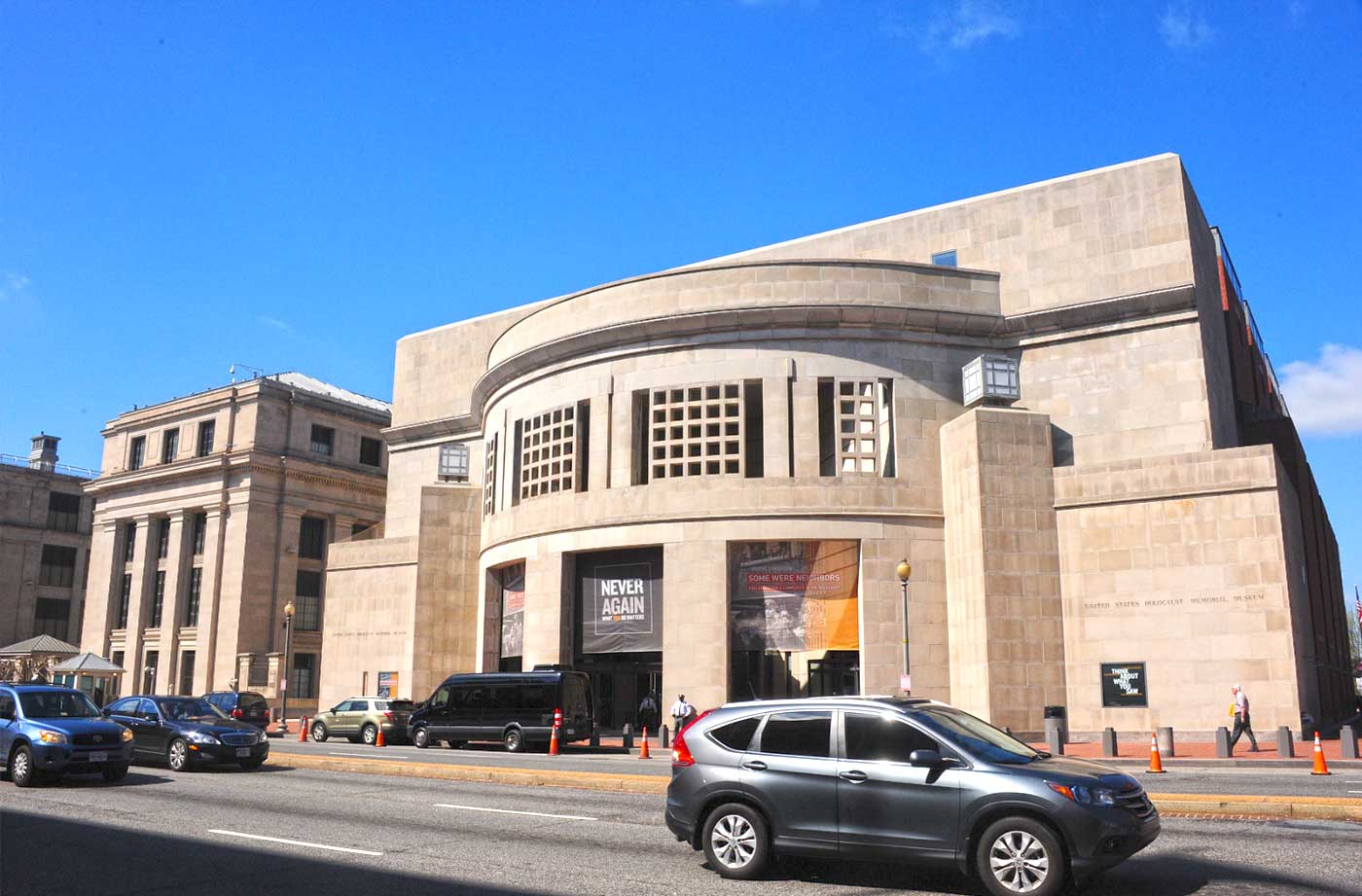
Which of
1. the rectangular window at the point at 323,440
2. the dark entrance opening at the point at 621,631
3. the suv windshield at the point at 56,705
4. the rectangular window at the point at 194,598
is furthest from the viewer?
the rectangular window at the point at 323,440

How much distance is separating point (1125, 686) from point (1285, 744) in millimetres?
6168

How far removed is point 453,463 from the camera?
46312 mm

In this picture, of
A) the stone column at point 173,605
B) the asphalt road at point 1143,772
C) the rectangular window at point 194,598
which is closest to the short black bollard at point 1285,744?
the asphalt road at point 1143,772

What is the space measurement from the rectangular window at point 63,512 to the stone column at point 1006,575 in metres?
76.7

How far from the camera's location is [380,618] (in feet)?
150

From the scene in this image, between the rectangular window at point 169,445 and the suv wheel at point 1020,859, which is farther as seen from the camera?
the rectangular window at point 169,445

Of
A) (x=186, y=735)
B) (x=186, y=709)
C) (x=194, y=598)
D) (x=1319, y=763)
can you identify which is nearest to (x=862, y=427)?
(x=1319, y=763)

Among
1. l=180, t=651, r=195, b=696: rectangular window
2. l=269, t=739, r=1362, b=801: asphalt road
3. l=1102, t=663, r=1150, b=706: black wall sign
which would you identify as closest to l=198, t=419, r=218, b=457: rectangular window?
l=180, t=651, r=195, b=696: rectangular window

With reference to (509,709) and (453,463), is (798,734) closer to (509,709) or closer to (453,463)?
(509,709)

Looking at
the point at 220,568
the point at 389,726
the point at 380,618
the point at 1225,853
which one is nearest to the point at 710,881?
the point at 1225,853

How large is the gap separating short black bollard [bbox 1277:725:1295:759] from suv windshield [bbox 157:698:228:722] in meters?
22.3

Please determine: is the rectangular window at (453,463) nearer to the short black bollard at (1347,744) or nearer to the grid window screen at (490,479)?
the grid window screen at (490,479)

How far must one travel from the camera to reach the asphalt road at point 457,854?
931 centimetres

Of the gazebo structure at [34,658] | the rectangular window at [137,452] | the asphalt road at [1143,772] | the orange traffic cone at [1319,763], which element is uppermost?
the rectangular window at [137,452]
